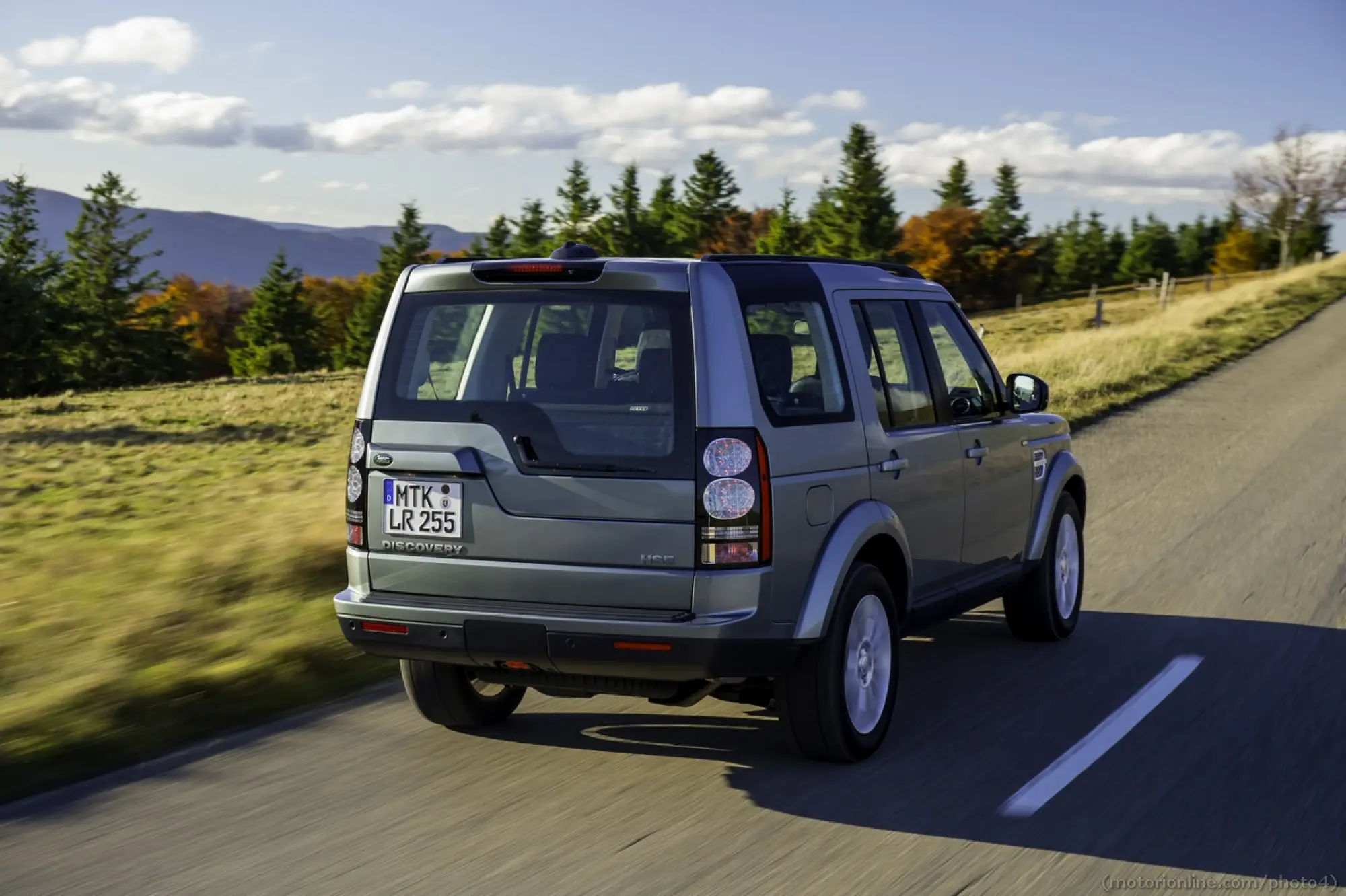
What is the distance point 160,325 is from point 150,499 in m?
81.4

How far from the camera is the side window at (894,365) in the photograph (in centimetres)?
581

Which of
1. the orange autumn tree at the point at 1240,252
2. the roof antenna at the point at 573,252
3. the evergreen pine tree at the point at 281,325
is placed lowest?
the evergreen pine tree at the point at 281,325

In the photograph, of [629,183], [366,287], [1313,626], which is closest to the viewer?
[1313,626]

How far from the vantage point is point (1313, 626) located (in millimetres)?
7812

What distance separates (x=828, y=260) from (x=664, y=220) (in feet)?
333

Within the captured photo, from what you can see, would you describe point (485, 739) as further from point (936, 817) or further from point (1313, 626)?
point (1313, 626)

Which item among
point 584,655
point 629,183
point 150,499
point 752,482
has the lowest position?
point 150,499

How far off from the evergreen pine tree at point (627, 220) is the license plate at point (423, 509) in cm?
9341

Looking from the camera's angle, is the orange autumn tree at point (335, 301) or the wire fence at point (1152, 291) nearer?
the wire fence at point (1152, 291)

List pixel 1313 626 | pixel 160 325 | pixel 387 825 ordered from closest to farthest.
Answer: pixel 387 825 < pixel 1313 626 < pixel 160 325

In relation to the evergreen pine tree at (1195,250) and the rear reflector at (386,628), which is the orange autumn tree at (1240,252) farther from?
the rear reflector at (386,628)

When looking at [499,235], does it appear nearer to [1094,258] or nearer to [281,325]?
[281,325]

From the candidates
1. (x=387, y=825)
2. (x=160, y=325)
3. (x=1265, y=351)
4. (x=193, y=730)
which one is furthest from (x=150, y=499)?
(x=160, y=325)

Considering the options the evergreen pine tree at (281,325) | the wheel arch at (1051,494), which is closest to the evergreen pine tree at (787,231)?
the evergreen pine tree at (281,325)
